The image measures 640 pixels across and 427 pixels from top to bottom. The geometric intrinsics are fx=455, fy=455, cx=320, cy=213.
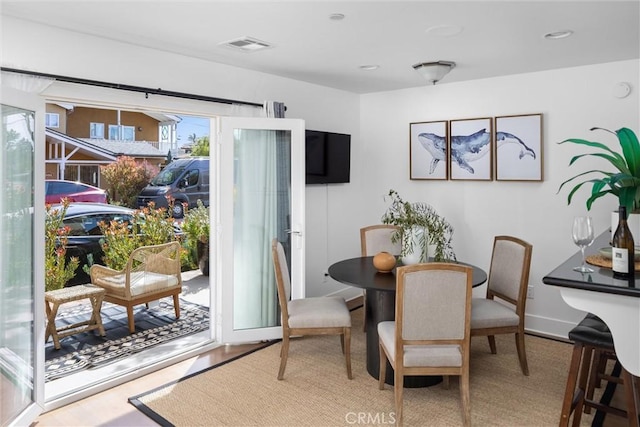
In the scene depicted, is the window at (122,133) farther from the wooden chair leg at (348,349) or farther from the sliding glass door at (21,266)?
the wooden chair leg at (348,349)

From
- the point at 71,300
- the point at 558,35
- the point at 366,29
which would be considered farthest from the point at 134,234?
the point at 558,35

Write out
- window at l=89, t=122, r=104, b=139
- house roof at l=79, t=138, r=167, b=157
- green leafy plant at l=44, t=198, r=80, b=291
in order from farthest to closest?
house roof at l=79, t=138, r=167, b=157 → window at l=89, t=122, r=104, b=139 → green leafy plant at l=44, t=198, r=80, b=291

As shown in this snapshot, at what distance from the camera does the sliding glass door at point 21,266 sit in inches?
102

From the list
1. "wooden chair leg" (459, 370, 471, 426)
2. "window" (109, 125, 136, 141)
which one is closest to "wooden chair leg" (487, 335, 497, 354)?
"wooden chair leg" (459, 370, 471, 426)

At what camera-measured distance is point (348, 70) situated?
13.5ft

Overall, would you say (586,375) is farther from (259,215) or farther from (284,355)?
(259,215)

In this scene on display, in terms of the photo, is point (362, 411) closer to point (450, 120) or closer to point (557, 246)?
point (557, 246)

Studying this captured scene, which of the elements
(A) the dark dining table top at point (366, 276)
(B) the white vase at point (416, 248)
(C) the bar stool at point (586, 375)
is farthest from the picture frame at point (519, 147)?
(C) the bar stool at point (586, 375)

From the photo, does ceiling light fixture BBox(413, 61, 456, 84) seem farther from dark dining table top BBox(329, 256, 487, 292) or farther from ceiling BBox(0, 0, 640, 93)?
dark dining table top BBox(329, 256, 487, 292)

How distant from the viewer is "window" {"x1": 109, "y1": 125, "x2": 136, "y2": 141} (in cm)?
636

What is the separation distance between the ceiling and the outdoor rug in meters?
2.53

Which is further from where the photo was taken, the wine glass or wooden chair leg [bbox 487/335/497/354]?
wooden chair leg [bbox 487/335/497/354]

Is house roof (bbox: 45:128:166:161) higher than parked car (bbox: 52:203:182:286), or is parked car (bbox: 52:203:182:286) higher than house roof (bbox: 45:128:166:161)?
house roof (bbox: 45:128:166:161)

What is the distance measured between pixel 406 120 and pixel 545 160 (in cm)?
151
